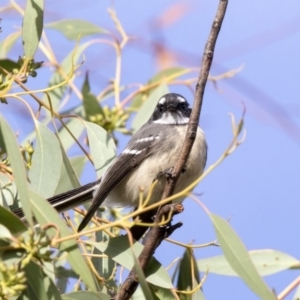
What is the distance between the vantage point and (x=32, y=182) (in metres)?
2.17

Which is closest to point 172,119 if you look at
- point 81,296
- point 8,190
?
point 8,190

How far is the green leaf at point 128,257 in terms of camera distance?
1996mm

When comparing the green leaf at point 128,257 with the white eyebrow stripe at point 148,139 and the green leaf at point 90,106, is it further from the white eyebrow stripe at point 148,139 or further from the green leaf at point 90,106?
the green leaf at point 90,106

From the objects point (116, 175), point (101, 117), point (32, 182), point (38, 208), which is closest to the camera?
point (38, 208)

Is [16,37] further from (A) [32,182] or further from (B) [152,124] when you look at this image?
(A) [32,182]

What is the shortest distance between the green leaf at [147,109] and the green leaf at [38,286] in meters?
1.51

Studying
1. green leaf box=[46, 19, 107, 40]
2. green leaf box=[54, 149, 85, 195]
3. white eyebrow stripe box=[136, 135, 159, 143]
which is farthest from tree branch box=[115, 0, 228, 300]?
green leaf box=[46, 19, 107, 40]

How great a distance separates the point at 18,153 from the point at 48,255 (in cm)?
30

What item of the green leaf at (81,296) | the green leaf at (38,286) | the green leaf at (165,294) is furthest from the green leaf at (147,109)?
the green leaf at (38,286)

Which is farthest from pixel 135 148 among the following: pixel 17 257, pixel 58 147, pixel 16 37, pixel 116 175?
pixel 17 257

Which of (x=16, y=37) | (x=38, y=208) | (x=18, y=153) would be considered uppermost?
(x=16, y=37)

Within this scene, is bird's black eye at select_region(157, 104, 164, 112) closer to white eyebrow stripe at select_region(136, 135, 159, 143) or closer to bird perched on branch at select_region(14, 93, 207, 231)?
bird perched on branch at select_region(14, 93, 207, 231)

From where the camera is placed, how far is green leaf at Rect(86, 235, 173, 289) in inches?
78.6

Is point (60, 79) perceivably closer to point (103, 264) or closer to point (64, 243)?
point (103, 264)
